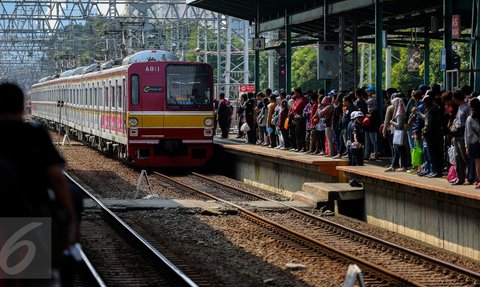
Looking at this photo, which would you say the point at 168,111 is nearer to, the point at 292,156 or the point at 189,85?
the point at 189,85

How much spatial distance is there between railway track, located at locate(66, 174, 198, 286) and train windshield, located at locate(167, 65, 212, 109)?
9.57 meters

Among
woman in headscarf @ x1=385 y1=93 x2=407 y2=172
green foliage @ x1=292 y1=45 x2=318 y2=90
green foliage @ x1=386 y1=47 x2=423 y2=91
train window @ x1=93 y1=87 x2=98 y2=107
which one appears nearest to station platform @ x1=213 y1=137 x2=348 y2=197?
woman in headscarf @ x1=385 y1=93 x2=407 y2=172

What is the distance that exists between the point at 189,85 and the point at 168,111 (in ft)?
2.80

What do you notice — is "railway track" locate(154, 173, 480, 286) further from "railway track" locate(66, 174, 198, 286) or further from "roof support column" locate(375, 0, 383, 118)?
"roof support column" locate(375, 0, 383, 118)

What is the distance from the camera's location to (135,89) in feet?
85.7

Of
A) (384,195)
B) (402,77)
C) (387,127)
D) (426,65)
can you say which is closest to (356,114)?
(387,127)

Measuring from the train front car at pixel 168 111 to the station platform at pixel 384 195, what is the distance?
1.66 metres

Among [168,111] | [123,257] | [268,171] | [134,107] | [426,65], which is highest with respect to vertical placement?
[426,65]

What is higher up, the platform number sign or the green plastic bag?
the platform number sign

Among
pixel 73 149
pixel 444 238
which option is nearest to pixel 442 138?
pixel 444 238

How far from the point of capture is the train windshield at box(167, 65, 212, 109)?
2625cm

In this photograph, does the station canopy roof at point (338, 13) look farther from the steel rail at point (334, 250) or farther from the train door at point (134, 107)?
the steel rail at point (334, 250)

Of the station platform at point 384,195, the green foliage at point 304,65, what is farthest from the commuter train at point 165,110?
the green foliage at point 304,65

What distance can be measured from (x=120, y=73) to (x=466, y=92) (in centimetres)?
1293
